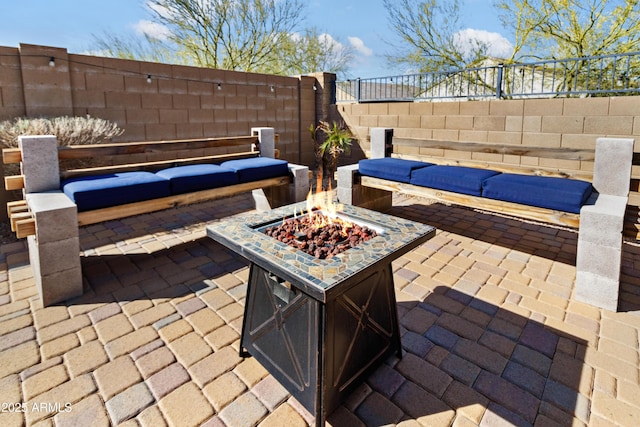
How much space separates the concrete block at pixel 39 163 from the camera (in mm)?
2832

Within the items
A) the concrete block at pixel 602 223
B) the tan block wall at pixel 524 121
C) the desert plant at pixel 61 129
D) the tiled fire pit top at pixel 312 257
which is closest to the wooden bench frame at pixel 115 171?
the desert plant at pixel 61 129

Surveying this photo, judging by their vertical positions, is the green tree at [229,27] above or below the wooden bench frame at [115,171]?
above

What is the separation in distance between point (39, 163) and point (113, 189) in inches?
22.6

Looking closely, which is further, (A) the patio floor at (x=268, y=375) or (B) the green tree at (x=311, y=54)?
(B) the green tree at (x=311, y=54)

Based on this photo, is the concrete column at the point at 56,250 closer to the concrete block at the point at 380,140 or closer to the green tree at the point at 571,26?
the concrete block at the point at 380,140

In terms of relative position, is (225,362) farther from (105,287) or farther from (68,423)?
(105,287)

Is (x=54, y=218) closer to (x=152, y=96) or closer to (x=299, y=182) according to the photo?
(x=299, y=182)

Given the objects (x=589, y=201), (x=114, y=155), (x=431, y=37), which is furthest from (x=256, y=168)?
(x=431, y=37)

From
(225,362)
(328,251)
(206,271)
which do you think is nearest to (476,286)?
(328,251)

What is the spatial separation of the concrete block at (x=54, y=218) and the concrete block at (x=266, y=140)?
2.30 meters

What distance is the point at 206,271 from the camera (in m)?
3.09

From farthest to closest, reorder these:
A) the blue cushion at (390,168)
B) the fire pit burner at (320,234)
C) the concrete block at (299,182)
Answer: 1. the concrete block at (299,182)
2. the blue cushion at (390,168)
3. the fire pit burner at (320,234)

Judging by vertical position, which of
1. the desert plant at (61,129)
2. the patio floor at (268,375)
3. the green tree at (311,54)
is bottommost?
the patio floor at (268,375)

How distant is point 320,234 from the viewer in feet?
6.58
